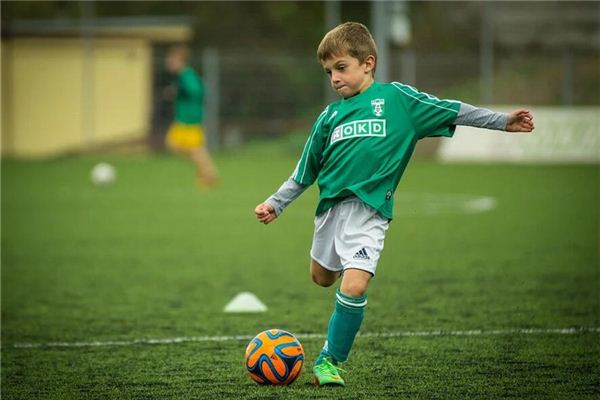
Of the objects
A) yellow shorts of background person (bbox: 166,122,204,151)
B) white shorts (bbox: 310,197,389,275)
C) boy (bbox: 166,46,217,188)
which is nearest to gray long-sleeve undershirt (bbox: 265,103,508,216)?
white shorts (bbox: 310,197,389,275)

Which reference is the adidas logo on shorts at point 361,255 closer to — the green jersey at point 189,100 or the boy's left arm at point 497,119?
the boy's left arm at point 497,119

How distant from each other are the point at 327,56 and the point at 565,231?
7655mm

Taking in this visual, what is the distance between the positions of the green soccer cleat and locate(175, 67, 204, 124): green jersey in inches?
575

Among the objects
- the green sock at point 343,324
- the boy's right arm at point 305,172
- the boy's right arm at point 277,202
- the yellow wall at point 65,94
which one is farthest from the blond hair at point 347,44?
the yellow wall at point 65,94

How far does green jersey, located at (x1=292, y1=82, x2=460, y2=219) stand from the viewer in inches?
210

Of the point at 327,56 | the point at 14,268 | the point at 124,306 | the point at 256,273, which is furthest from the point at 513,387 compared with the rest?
the point at 14,268

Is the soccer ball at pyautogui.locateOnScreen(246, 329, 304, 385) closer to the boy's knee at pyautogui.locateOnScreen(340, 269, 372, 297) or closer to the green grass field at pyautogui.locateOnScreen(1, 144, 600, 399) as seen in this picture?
the green grass field at pyautogui.locateOnScreen(1, 144, 600, 399)

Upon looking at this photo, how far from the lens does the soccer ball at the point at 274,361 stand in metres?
5.21

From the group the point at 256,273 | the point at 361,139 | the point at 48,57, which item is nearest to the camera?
the point at 361,139

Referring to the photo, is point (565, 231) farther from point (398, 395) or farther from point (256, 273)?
point (398, 395)

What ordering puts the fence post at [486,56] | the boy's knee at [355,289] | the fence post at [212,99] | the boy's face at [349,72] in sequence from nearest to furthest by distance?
the boy's knee at [355,289] → the boy's face at [349,72] → the fence post at [486,56] → the fence post at [212,99]

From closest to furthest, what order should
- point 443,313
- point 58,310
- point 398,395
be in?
point 398,395
point 443,313
point 58,310

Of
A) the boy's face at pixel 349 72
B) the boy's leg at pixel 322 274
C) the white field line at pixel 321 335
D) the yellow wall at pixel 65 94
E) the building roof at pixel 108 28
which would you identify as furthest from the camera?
the building roof at pixel 108 28

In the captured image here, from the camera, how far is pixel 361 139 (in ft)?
17.6
